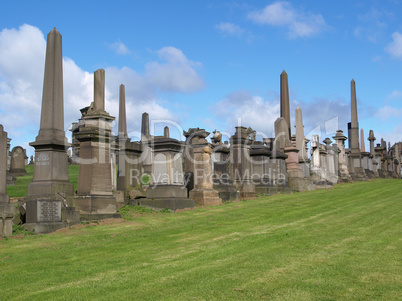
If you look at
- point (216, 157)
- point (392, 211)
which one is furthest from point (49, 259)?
point (216, 157)

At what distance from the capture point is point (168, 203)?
1416 cm

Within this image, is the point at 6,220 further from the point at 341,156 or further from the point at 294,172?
the point at 341,156

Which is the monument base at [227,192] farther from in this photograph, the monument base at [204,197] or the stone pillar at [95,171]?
the stone pillar at [95,171]

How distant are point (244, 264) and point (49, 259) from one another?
3483mm

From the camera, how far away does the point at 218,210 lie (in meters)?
13.8

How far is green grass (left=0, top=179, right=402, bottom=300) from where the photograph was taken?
4957mm

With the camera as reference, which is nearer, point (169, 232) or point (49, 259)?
point (49, 259)

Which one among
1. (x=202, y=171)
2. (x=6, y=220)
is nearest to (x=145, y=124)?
(x=202, y=171)

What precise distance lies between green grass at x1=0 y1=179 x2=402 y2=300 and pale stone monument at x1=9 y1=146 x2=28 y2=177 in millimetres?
21830

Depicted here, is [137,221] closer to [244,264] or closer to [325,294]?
[244,264]

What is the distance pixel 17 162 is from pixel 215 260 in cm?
2794

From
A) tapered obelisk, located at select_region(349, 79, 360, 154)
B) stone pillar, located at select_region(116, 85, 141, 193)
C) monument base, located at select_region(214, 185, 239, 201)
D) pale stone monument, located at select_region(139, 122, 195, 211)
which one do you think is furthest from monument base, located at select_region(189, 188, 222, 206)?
tapered obelisk, located at select_region(349, 79, 360, 154)

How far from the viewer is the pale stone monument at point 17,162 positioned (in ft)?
99.6

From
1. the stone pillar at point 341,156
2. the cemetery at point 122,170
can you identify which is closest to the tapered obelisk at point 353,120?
the stone pillar at point 341,156
